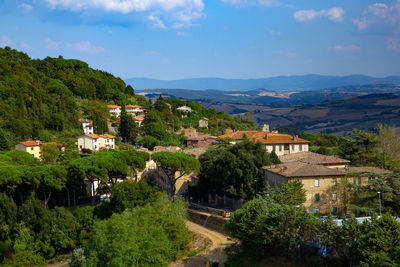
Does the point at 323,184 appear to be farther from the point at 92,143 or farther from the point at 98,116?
the point at 98,116

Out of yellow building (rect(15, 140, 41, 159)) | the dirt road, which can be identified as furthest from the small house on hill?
the dirt road

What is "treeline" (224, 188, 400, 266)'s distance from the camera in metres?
21.0

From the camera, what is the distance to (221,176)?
40.5 meters

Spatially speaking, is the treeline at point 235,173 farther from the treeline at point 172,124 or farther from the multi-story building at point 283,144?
the treeline at point 172,124

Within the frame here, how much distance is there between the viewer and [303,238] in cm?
2542

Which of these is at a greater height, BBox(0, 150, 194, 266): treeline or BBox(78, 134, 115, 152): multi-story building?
BBox(78, 134, 115, 152): multi-story building

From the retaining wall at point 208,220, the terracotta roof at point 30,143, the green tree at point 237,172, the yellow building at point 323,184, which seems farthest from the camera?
the terracotta roof at point 30,143

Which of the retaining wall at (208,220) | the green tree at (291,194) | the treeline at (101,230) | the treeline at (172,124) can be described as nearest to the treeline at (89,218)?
the treeline at (101,230)

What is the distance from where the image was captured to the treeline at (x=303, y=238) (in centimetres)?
2100

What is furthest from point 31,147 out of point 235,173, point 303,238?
point 303,238

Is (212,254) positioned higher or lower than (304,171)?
lower

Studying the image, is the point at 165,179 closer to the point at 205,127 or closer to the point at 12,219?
the point at 12,219

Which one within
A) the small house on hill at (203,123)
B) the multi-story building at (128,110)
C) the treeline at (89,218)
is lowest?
the treeline at (89,218)

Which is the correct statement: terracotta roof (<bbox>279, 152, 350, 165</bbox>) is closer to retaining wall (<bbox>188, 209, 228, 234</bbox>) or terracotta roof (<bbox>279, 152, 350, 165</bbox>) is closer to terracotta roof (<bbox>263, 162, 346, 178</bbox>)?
terracotta roof (<bbox>263, 162, 346, 178</bbox>)
